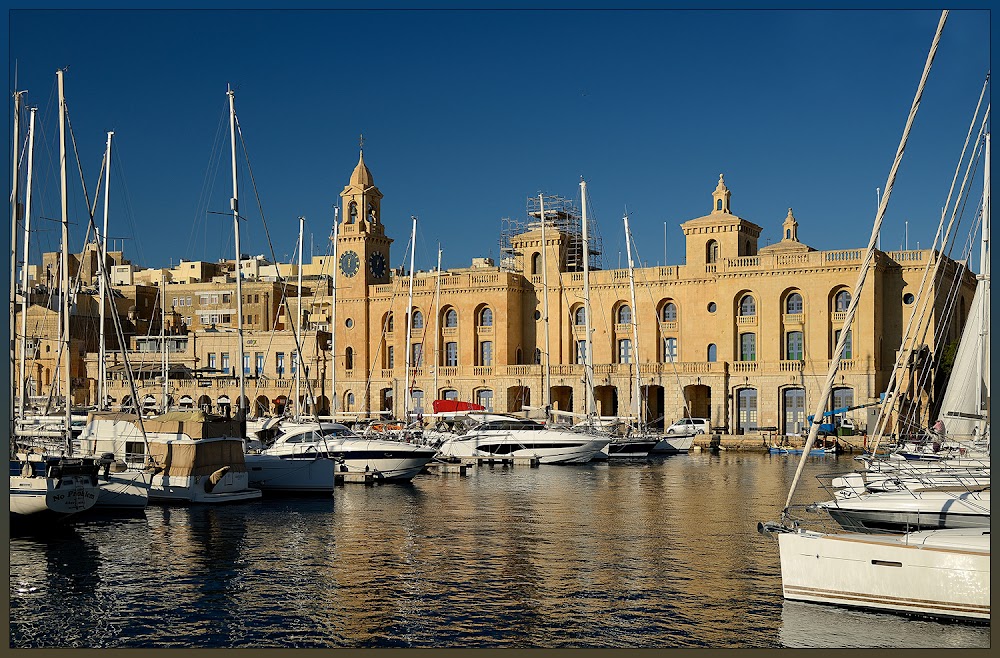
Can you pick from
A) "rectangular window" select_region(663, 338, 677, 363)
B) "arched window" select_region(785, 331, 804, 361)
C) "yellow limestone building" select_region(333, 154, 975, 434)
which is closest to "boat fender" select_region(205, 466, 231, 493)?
"yellow limestone building" select_region(333, 154, 975, 434)

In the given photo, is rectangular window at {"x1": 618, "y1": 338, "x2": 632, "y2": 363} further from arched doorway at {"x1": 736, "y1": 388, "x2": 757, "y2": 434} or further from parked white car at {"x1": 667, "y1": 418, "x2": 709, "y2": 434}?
arched doorway at {"x1": 736, "y1": 388, "x2": 757, "y2": 434}

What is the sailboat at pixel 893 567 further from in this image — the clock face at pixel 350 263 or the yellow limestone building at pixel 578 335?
the clock face at pixel 350 263

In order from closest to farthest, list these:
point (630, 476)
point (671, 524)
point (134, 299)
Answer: point (671, 524) → point (630, 476) → point (134, 299)

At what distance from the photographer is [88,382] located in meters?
72.4

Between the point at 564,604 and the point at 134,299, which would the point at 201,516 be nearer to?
the point at 564,604

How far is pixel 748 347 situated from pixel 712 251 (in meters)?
6.47

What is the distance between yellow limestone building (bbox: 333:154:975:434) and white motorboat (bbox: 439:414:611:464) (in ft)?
31.5

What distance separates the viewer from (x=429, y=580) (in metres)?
17.2

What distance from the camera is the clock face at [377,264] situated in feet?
231

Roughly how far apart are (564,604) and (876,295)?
4514cm

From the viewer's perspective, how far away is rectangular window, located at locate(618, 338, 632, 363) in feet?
209

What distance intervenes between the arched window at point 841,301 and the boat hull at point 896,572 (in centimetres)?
4516

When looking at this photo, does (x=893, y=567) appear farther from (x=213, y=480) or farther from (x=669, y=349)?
(x=669, y=349)

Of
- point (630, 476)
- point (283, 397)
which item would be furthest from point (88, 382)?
point (630, 476)
